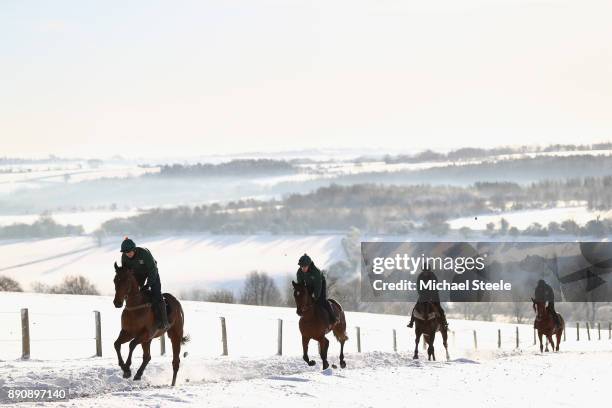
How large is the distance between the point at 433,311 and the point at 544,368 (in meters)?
4.47

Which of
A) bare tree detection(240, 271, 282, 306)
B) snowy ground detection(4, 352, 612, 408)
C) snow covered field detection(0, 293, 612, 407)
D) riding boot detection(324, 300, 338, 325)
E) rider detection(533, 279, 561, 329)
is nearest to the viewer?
snowy ground detection(4, 352, 612, 408)

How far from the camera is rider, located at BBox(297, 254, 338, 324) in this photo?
2773cm

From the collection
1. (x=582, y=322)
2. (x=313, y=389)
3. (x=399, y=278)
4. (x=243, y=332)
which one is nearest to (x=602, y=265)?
(x=582, y=322)

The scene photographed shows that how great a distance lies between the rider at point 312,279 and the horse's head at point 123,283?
5.38 meters

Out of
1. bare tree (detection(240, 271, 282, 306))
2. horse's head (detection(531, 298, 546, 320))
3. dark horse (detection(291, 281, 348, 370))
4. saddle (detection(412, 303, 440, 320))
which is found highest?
dark horse (detection(291, 281, 348, 370))

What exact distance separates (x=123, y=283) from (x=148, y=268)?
805 millimetres

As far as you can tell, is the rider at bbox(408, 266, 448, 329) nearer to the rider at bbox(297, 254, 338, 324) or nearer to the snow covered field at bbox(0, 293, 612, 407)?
the snow covered field at bbox(0, 293, 612, 407)

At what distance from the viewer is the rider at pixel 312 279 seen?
2773cm

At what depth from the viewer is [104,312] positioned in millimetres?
55406

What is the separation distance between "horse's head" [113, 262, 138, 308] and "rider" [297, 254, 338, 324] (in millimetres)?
5376

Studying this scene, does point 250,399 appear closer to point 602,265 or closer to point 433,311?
point 433,311

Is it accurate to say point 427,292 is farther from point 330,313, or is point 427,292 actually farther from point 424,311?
point 330,313

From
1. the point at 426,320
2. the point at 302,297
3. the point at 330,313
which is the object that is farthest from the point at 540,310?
the point at 302,297

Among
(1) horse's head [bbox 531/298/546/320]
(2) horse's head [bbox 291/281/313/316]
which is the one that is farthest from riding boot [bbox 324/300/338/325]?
(1) horse's head [bbox 531/298/546/320]
